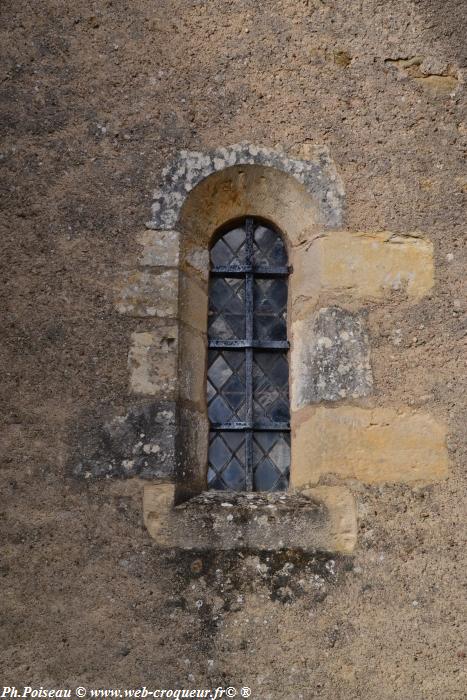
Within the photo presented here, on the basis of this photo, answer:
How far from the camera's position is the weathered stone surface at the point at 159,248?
362 cm

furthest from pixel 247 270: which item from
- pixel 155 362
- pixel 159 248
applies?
pixel 155 362

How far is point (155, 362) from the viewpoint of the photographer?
138 inches

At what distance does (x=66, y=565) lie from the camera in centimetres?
327

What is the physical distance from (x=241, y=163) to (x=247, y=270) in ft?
1.60

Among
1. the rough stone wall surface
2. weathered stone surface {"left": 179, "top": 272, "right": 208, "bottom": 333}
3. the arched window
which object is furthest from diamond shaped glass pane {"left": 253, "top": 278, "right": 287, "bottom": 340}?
the rough stone wall surface

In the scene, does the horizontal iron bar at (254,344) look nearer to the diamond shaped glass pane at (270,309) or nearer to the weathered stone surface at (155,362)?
the diamond shaped glass pane at (270,309)

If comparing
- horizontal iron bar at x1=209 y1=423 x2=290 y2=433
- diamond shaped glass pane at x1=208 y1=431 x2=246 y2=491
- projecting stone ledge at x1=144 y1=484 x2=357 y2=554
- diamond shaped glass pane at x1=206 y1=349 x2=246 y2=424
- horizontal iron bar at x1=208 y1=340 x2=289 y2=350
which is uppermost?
horizontal iron bar at x1=208 y1=340 x2=289 y2=350

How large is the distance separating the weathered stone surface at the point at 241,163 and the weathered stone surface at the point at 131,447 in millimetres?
852

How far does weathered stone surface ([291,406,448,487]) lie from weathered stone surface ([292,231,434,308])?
53cm

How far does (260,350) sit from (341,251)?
1.93 feet

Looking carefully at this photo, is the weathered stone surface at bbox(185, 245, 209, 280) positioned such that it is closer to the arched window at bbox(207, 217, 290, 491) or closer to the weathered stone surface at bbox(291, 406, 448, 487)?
the arched window at bbox(207, 217, 290, 491)

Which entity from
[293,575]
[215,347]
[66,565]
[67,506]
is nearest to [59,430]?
[67,506]

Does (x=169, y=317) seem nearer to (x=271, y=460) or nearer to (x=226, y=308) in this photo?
(x=226, y=308)

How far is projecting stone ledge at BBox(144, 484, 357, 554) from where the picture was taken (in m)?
3.34
